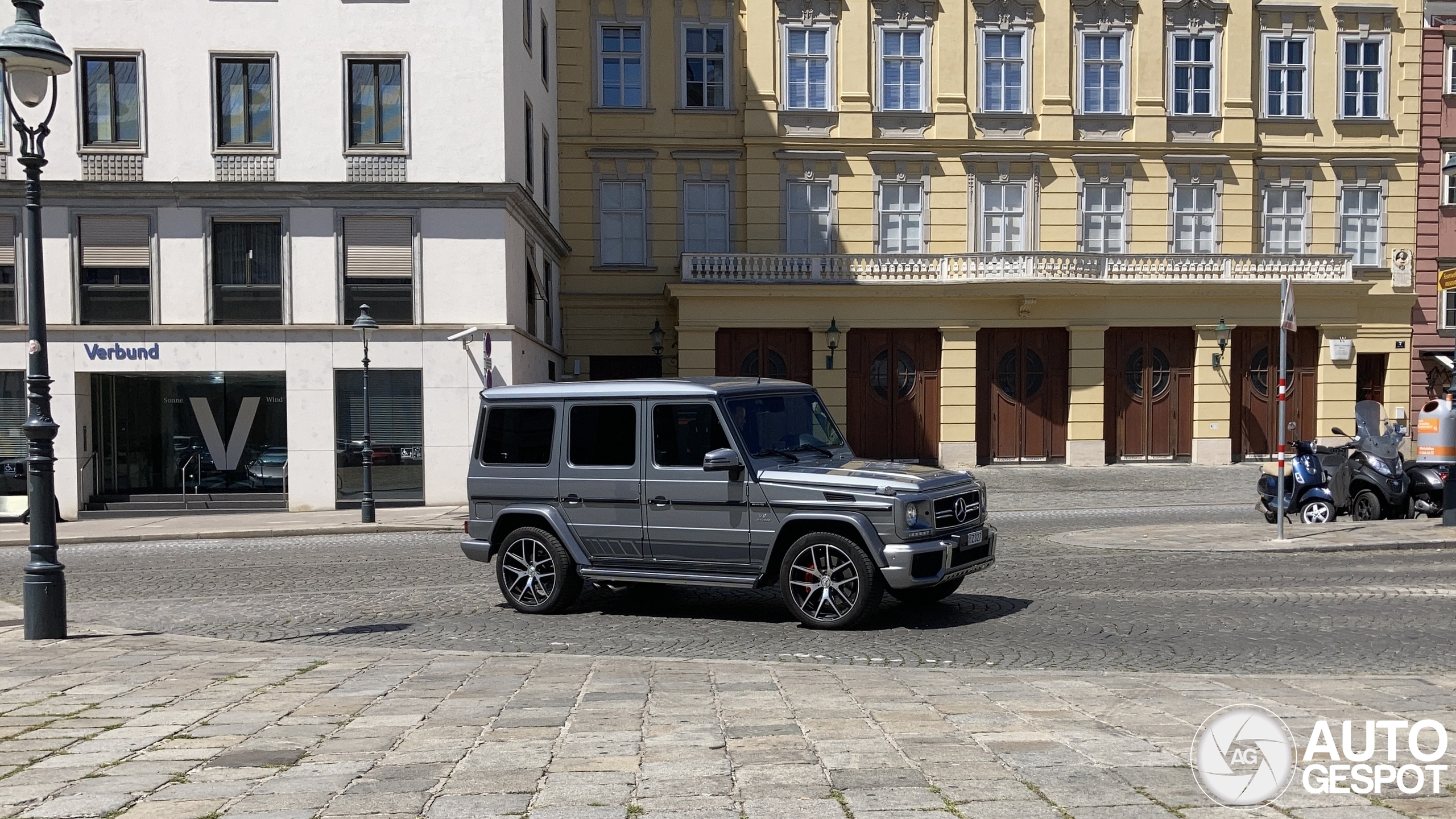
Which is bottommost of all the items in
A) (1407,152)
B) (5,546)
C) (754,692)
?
(5,546)

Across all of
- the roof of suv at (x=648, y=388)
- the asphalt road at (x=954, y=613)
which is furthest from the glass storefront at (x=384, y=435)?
the roof of suv at (x=648, y=388)

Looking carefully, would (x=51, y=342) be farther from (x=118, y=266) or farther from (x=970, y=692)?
(x=970, y=692)

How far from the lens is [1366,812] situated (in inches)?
183

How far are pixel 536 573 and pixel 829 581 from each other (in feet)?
9.48

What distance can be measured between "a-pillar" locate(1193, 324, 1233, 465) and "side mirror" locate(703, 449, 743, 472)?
26.6m

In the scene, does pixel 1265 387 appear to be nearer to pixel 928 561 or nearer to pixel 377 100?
pixel 377 100

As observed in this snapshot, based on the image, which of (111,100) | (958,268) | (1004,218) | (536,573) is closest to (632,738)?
(536,573)

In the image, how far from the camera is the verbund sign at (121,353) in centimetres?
2472

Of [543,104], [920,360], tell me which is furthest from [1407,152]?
[543,104]

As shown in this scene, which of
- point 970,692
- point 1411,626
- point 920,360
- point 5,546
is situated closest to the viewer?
point 970,692

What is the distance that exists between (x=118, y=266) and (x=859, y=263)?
58.7 ft

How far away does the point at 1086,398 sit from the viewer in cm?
3309

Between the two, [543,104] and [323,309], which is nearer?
[323,309]

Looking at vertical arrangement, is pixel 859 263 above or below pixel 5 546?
above
